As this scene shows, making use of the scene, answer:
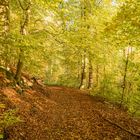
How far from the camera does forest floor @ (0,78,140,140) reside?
897 cm

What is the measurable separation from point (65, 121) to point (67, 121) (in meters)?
0.12

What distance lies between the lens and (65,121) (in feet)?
36.2

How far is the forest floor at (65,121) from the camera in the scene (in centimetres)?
897

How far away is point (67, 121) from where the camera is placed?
36.4 feet

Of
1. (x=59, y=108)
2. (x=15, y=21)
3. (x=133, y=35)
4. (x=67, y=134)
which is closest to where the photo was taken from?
(x=67, y=134)

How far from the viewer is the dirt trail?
8969 millimetres

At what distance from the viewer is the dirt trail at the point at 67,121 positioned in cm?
897

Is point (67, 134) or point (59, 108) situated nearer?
point (67, 134)

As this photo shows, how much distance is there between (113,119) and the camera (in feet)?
40.1

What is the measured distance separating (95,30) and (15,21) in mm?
7809

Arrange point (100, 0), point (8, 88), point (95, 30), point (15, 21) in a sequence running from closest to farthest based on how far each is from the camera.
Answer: point (8, 88)
point (15, 21)
point (95, 30)
point (100, 0)

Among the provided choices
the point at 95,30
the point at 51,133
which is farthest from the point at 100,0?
the point at 51,133

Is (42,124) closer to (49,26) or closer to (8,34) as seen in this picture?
(8,34)

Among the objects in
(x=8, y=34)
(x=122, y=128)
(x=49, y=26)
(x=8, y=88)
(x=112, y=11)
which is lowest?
(x=122, y=128)
